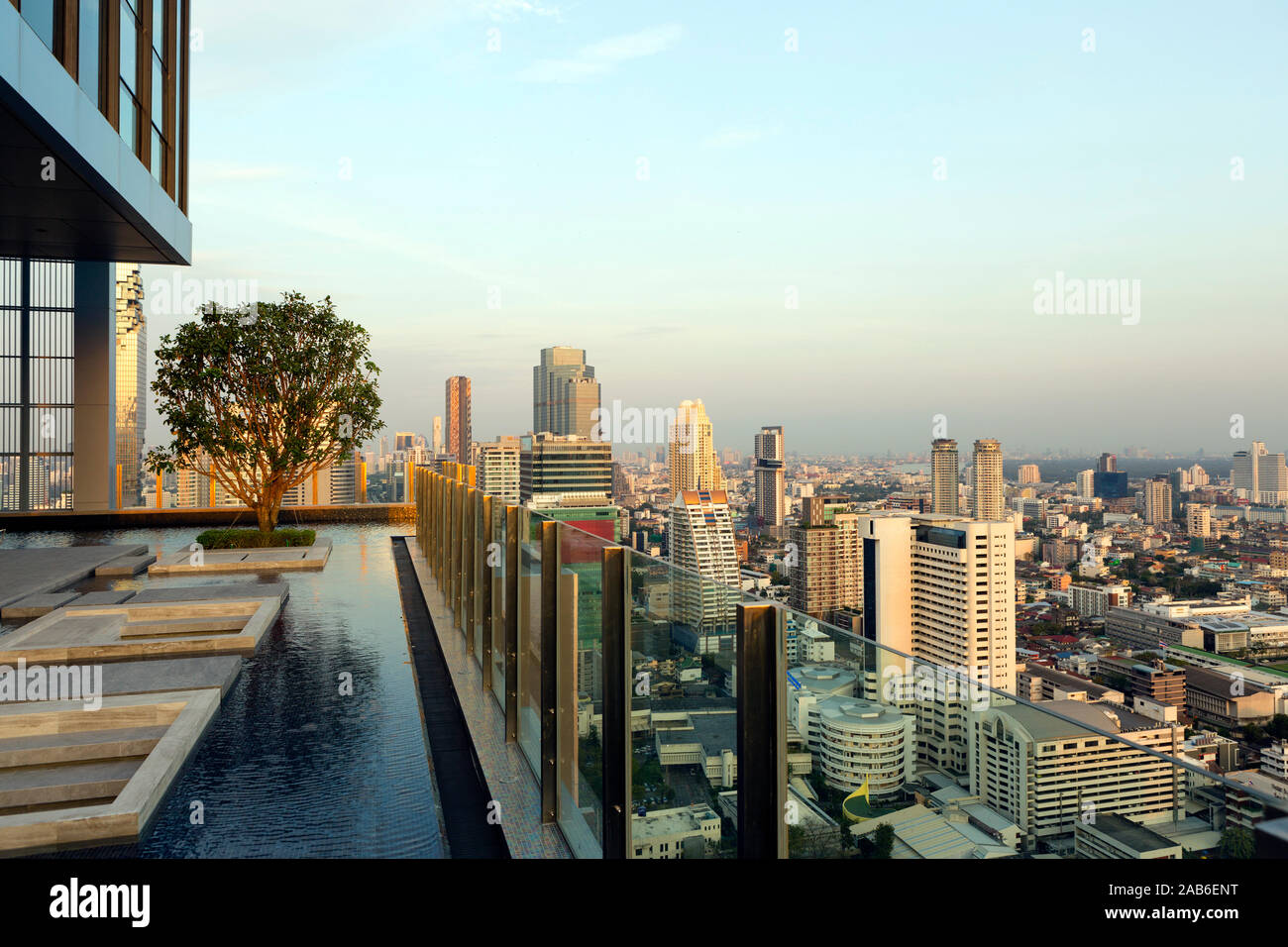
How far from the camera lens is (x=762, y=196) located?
51875 millimetres

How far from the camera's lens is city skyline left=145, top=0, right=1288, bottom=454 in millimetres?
17531

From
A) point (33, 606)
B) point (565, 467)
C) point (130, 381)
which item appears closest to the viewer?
point (33, 606)

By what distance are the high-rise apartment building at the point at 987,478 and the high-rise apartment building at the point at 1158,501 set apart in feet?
21.9

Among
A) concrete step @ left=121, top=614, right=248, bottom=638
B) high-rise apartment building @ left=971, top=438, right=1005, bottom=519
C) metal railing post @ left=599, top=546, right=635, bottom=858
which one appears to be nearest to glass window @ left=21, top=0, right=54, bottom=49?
concrete step @ left=121, top=614, right=248, bottom=638

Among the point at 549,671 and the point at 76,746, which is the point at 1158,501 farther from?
the point at 76,746

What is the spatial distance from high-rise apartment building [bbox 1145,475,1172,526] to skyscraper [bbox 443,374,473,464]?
1286 inches

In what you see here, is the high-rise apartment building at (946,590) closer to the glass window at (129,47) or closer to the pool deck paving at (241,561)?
the pool deck paving at (241,561)

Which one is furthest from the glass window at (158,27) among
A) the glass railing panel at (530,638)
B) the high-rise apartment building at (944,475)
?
the high-rise apartment building at (944,475)

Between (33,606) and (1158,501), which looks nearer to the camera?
(33,606)

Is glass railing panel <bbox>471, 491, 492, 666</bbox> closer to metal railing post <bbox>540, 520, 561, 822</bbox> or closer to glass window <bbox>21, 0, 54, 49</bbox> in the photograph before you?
metal railing post <bbox>540, 520, 561, 822</bbox>

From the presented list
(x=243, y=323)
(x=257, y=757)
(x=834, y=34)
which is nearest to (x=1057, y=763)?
(x=257, y=757)

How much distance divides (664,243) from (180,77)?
29294 mm

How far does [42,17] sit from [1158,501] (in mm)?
41945

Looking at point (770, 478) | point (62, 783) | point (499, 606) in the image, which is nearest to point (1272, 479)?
point (770, 478)
